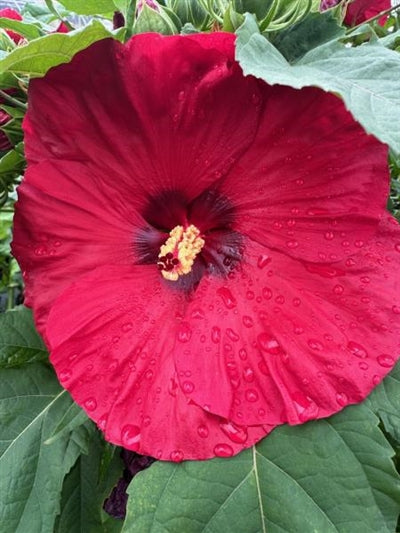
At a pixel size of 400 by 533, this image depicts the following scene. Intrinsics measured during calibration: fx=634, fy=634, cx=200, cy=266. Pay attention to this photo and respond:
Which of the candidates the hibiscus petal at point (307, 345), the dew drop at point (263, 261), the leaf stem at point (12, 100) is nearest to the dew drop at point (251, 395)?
the hibiscus petal at point (307, 345)

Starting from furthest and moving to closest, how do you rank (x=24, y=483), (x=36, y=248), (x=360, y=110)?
(x=24, y=483) < (x=36, y=248) < (x=360, y=110)

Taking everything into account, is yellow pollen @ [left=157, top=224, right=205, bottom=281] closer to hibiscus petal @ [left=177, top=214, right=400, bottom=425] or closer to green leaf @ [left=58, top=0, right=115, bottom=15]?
hibiscus petal @ [left=177, top=214, right=400, bottom=425]

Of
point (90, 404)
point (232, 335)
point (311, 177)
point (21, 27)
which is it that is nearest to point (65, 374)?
point (90, 404)

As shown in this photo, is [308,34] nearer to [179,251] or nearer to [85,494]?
[179,251]

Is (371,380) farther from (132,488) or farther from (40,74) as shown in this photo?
(40,74)

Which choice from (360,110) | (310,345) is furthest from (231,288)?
(360,110)

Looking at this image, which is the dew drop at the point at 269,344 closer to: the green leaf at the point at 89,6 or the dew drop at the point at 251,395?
the dew drop at the point at 251,395

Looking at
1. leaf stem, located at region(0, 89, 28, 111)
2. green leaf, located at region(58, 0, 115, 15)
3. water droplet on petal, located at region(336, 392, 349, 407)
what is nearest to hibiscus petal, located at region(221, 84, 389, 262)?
water droplet on petal, located at region(336, 392, 349, 407)
